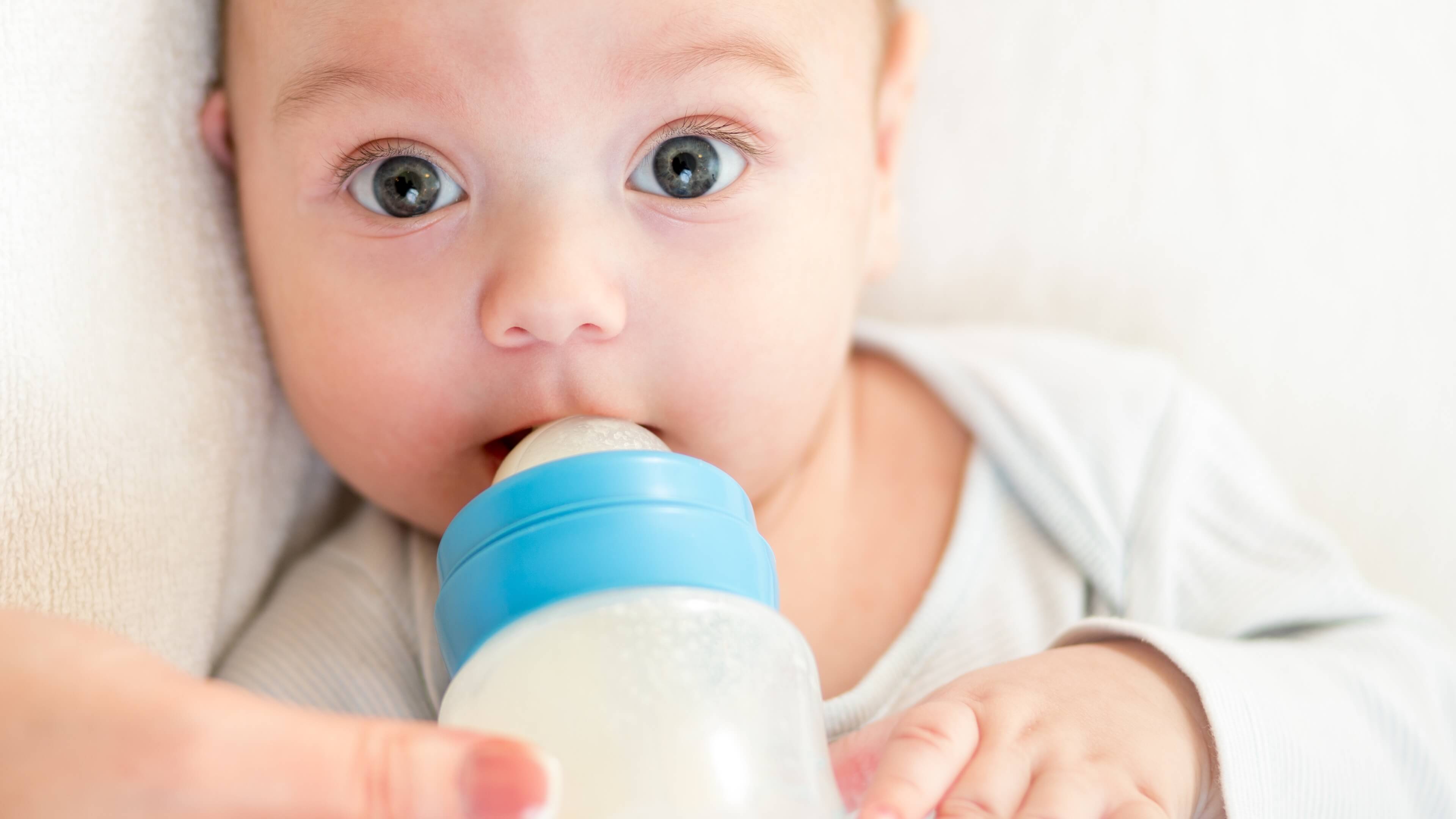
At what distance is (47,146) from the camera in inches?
32.7

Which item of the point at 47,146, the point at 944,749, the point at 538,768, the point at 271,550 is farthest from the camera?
the point at 271,550

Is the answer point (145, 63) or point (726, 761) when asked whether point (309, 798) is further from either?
point (145, 63)

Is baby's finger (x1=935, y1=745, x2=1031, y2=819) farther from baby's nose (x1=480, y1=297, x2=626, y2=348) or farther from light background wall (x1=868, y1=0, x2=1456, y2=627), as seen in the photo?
light background wall (x1=868, y1=0, x2=1456, y2=627)

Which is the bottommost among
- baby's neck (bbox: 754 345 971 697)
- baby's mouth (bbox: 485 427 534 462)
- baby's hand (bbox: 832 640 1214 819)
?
baby's neck (bbox: 754 345 971 697)

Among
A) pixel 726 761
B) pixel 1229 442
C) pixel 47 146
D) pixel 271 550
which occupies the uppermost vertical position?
pixel 47 146

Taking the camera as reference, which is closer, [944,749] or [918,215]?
[944,749]

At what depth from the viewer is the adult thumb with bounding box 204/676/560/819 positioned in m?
0.51

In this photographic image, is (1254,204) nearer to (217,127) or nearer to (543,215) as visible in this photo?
(543,215)

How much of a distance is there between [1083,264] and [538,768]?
3.42 ft

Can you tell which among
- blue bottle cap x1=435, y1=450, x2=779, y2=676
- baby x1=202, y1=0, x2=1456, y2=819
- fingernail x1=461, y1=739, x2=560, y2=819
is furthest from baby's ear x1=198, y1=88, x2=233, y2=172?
fingernail x1=461, y1=739, x2=560, y2=819

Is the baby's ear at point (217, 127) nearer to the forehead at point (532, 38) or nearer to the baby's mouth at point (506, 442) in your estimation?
the forehead at point (532, 38)

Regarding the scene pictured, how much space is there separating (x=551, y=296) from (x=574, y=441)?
0.31 feet

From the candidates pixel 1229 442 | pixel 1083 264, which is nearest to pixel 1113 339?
pixel 1083 264

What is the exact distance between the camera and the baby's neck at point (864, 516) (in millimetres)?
1056
